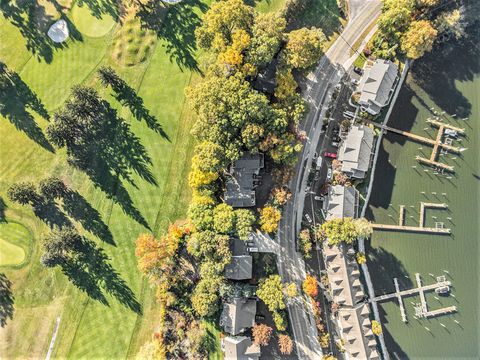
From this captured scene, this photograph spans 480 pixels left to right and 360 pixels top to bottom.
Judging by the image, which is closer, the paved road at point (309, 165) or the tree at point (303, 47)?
the tree at point (303, 47)

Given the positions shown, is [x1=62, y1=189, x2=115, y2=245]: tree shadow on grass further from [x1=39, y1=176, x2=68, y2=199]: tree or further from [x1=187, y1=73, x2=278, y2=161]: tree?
[x1=187, y1=73, x2=278, y2=161]: tree

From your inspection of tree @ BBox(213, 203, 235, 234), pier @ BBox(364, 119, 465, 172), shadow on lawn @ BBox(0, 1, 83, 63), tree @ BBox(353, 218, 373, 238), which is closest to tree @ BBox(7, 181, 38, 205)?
shadow on lawn @ BBox(0, 1, 83, 63)

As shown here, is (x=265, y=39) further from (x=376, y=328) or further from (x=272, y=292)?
(x=376, y=328)

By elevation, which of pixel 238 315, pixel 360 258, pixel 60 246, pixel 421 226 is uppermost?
pixel 421 226

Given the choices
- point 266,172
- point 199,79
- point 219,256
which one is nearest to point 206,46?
point 199,79

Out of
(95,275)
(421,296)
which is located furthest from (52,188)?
(421,296)

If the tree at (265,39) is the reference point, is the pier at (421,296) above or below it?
below

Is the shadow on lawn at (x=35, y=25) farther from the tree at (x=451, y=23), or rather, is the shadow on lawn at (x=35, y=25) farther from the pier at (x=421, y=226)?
the pier at (x=421, y=226)

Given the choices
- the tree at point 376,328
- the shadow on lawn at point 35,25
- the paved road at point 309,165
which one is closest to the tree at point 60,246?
the shadow on lawn at point 35,25
